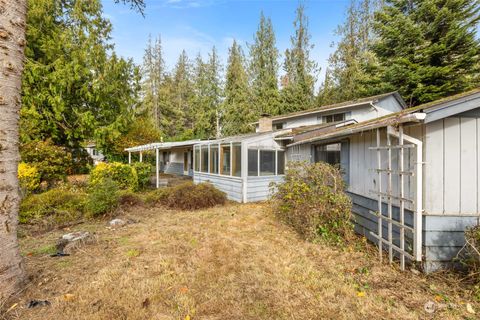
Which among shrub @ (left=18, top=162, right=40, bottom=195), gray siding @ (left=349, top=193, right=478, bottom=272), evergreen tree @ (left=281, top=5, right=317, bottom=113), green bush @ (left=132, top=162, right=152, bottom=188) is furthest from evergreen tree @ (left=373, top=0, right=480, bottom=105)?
shrub @ (left=18, top=162, right=40, bottom=195)

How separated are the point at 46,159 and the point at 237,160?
800 cm

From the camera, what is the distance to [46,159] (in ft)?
33.4

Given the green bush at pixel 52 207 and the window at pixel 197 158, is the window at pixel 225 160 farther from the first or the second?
the green bush at pixel 52 207

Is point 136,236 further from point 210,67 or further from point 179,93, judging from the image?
→ point 179,93

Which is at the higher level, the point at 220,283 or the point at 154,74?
the point at 154,74

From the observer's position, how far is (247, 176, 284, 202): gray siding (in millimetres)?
9913

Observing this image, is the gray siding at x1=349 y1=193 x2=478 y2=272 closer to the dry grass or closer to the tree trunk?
the dry grass

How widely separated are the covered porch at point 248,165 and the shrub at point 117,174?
3.95 meters

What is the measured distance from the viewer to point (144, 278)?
370 cm

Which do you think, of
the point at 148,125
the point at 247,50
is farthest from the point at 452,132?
the point at 247,50

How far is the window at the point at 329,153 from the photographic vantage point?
767 cm

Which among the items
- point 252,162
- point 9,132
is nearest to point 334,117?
point 252,162

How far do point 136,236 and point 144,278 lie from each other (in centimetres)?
225

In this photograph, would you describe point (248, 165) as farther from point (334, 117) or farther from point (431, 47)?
point (431, 47)
